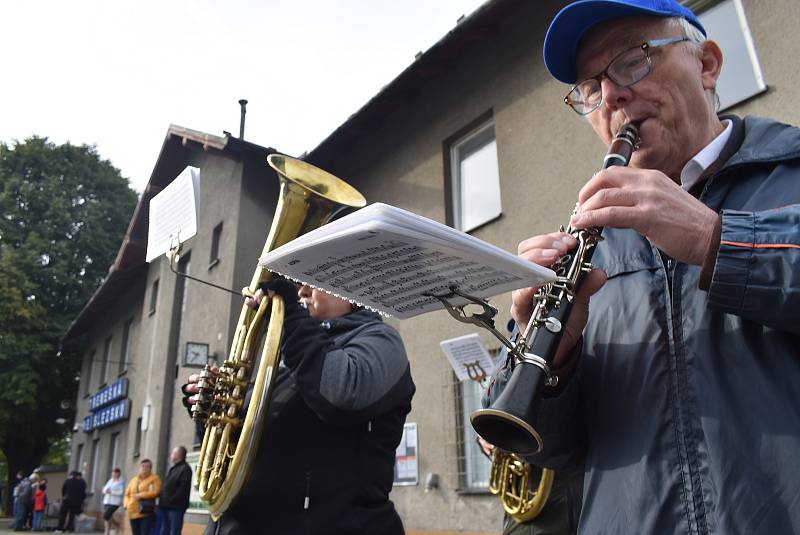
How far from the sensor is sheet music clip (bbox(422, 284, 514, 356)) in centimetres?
133

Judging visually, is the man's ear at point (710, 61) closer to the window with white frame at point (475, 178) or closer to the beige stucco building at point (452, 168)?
the beige stucco building at point (452, 168)

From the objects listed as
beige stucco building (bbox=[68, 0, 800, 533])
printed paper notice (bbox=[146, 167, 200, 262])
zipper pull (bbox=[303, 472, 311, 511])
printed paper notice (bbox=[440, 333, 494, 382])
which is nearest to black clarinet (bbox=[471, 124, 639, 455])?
zipper pull (bbox=[303, 472, 311, 511])

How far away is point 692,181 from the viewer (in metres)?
1.50

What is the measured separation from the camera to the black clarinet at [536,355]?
47.2 inches

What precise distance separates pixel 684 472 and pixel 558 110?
20.7 ft

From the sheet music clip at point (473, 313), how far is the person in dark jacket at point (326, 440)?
3.18ft

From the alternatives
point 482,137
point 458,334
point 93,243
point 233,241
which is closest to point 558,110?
point 482,137

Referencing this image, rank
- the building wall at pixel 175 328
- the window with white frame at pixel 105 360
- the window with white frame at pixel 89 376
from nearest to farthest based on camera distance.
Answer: the building wall at pixel 175 328 < the window with white frame at pixel 105 360 < the window with white frame at pixel 89 376

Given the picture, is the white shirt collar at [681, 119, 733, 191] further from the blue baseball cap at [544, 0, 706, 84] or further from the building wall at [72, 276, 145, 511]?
the building wall at [72, 276, 145, 511]

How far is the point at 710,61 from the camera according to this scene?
169 cm

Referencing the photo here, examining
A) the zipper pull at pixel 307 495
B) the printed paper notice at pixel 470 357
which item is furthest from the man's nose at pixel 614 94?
the printed paper notice at pixel 470 357

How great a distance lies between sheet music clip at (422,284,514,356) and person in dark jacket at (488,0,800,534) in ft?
0.45

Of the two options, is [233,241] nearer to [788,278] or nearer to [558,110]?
[558,110]

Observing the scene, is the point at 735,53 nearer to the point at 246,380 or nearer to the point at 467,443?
the point at 467,443
